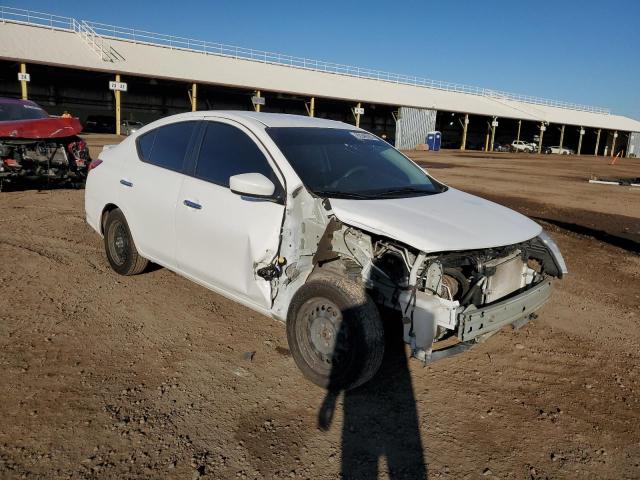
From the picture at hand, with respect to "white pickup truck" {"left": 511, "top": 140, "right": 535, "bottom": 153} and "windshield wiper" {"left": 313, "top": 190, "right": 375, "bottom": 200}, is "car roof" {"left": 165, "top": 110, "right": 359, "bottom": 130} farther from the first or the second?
"white pickup truck" {"left": 511, "top": 140, "right": 535, "bottom": 153}

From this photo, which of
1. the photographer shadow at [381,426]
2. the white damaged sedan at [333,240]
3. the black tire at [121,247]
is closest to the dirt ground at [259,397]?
the photographer shadow at [381,426]

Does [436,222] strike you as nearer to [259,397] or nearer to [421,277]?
[421,277]

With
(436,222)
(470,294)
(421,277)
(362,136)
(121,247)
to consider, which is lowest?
(121,247)

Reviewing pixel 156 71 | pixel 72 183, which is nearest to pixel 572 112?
pixel 156 71

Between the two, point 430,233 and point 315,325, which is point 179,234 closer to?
point 315,325

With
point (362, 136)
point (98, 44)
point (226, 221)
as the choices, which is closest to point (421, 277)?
point (226, 221)

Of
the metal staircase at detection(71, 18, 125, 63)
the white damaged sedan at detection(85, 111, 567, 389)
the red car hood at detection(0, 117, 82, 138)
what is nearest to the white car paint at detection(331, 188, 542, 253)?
the white damaged sedan at detection(85, 111, 567, 389)

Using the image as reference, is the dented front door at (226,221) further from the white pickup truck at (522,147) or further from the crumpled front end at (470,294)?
the white pickup truck at (522,147)

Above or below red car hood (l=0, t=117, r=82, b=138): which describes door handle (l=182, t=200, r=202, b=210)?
below

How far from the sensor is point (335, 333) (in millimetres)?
3432

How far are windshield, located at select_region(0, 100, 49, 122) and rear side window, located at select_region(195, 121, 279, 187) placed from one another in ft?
25.0

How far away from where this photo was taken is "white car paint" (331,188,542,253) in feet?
10.6

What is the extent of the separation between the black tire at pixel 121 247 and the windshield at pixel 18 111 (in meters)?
6.29

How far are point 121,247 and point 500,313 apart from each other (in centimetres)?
375
